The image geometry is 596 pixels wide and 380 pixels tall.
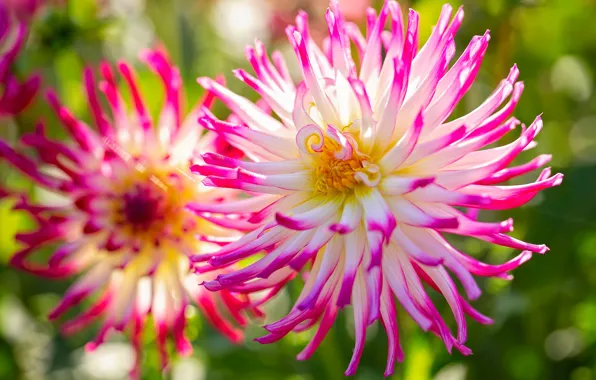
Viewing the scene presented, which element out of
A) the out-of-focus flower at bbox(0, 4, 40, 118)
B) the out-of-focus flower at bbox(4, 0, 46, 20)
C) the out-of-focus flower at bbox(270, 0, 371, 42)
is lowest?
the out-of-focus flower at bbox(0, 4, 40, 118)

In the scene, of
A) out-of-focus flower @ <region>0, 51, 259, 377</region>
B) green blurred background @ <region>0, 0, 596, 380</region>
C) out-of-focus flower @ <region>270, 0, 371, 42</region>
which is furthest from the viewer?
out-of-focus flower @ <region>270, 0, 371, 42</region>

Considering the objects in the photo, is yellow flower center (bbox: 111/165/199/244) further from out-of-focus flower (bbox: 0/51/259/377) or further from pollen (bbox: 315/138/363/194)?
pollen (bbox: 315/138/363/194)

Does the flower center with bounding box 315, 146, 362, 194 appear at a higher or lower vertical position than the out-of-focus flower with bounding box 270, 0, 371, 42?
lower

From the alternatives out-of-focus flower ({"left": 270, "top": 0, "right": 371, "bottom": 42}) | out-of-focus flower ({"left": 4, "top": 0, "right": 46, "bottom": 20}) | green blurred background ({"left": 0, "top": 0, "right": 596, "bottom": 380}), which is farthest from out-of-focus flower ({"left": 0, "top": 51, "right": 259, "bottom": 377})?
out-of-focus flower ({"left": 270, "top": 0, "right": 371, "bottom": 42})

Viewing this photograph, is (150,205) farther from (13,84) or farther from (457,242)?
(457,242)

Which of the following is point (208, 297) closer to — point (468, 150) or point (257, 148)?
point (257, 148)

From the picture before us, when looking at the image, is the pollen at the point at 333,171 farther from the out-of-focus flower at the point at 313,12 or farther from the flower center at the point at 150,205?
the out-of-focus flower at the point at 313,12

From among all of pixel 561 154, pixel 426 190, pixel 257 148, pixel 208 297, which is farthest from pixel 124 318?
pixel 561 154

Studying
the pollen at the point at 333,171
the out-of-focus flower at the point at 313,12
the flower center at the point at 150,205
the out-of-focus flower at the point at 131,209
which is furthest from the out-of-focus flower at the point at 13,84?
the out-of-focus flower at the point at 313,12
